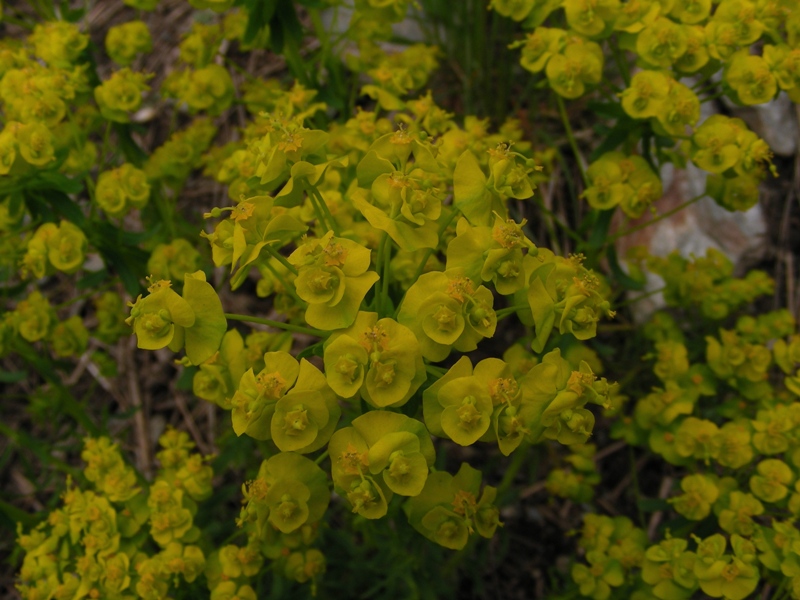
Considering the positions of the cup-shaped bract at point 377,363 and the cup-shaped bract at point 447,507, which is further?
the cup-shaped bract at point 447,507

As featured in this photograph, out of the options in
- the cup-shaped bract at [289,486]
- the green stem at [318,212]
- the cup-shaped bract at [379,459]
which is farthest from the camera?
the green stem at [318,212]

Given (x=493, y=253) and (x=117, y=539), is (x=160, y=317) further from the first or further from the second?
(x=117, y=539)

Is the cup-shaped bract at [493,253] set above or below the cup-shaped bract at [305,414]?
above

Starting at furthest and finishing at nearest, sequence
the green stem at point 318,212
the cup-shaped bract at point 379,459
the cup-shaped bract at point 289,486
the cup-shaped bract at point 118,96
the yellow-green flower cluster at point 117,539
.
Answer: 1. the cup-shaped bract at point 118,96
2. the yellow-green flower cluster at point 117,539
3. the green stem at point 318,212
4. the cup-shaped bract at point 289,486
5. the cup-shaped bract at point 379,459

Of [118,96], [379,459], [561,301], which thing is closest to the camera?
[379,459]

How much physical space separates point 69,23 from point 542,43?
67.9 inches

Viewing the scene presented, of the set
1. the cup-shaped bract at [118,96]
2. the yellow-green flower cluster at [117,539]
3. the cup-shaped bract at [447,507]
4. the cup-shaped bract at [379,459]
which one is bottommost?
the yellow-green flower cluster at [117,539]

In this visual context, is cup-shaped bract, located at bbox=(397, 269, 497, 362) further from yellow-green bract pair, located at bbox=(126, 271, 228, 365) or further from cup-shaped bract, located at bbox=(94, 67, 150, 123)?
cup-shaped bract, located at bbox=(94, 67, 150, 123)

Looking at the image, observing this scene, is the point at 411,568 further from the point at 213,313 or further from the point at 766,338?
the point at 766,338

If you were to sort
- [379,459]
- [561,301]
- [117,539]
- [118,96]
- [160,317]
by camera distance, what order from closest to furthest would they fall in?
[379,459], [160,317], [561,301], [117,539], [118,96]

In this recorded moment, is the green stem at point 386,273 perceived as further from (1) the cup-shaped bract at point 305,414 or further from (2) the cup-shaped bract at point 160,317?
(2) the cup-shaped bract at point 160,317

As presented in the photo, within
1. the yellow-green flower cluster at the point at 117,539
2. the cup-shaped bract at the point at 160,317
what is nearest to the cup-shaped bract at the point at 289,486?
the cup-shaped bract at the point at 160,317

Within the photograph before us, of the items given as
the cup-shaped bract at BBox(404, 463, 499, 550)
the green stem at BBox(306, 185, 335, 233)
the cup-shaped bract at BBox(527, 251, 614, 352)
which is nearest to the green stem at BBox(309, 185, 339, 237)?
the green stem at BBox(306, 185, 335, 233)

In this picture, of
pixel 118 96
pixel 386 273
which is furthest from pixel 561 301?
pixel 118 96
